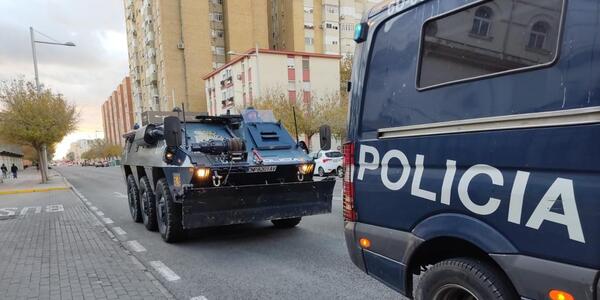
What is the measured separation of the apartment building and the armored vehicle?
5382 cm

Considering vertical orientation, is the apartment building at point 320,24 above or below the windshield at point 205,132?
above

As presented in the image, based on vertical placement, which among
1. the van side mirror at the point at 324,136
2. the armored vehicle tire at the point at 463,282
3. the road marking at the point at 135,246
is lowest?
the road marking at the point at 135,246

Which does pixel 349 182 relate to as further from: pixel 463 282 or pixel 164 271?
pixel 164 271

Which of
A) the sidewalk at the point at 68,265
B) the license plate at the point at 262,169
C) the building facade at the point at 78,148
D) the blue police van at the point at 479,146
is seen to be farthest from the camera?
the building facade at the point at 78,148

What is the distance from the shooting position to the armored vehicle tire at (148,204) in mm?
7531

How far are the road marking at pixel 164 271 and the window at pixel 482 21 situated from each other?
418 centimetres

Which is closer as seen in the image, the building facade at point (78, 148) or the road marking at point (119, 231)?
the road marking at point (119, 231)

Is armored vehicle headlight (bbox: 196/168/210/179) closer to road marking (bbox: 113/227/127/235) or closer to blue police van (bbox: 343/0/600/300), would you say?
road marking (bbox: 113/227/127/235)

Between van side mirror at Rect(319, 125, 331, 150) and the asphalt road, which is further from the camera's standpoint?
van side mirror at Rect(319, 125, 331, 150)

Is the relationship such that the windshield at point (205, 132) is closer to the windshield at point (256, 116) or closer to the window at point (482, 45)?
the windshield at point (256, 116)

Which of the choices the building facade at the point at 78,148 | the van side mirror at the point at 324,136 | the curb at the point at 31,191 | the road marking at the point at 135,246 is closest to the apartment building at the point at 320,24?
the curb at the point at 31,191

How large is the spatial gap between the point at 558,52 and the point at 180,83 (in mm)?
61016

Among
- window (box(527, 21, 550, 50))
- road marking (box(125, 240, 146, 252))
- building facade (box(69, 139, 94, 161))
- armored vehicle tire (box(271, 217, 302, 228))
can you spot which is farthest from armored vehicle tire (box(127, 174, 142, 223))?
building facade (box(69, 139, 94, 161))

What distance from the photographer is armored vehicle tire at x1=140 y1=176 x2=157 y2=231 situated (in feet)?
24.7
